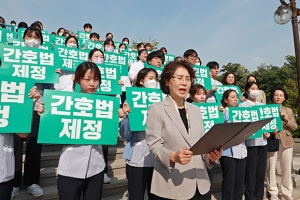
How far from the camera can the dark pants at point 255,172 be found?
151 inches

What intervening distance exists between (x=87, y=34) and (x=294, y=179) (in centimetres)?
896

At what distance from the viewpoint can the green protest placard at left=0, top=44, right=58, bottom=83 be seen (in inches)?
130

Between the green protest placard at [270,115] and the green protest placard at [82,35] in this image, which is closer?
the green protest placard at [270,115]

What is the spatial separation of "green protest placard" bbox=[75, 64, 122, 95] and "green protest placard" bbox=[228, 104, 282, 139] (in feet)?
6.70

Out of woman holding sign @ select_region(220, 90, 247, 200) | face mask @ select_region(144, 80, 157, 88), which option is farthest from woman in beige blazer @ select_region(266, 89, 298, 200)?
face mask @ select_region(144, 80, 157, 88)

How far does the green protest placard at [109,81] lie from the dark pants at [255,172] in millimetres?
2538

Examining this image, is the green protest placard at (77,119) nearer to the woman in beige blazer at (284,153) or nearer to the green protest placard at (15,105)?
the green protest placard at (15,105)

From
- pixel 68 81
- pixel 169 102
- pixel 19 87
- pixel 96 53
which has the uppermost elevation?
pixel 96 53

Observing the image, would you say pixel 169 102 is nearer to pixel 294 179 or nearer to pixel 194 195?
pixel 194 195

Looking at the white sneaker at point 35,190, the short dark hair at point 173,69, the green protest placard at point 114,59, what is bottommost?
the white sneaker at point 35,190

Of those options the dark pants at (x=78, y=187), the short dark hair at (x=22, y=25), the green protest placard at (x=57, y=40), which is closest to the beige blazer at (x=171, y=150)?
the dark pants at (x=78, y=187)

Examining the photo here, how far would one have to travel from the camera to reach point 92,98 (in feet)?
7.89

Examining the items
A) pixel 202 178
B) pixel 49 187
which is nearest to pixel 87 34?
pixel 49 187

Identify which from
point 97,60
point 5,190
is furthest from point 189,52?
point 5,190
